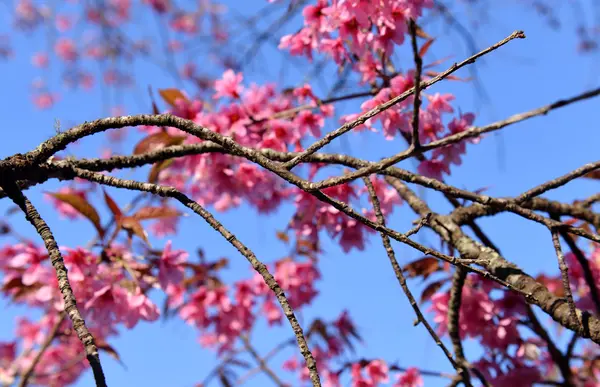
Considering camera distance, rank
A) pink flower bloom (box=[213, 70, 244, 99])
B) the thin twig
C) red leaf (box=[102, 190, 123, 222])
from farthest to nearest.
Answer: pink flower bloom (box=[213, 70, 244, 99]) → red leaf (box=[102, 190, 123, 222]) → the thin twig

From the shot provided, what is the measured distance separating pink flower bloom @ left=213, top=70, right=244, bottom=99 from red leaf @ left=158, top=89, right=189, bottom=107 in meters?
0.19

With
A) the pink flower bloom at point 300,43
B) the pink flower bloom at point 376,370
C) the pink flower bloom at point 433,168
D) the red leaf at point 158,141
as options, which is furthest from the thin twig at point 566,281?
the pink flower bloom at point 376,370

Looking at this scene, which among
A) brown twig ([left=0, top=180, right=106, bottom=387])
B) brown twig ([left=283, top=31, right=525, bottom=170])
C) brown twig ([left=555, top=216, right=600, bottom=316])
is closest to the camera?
brown twig ([left=0, top=180, right=106, bottom=387])

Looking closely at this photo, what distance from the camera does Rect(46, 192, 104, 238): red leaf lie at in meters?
1.60

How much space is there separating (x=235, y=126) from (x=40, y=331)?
9.96ft

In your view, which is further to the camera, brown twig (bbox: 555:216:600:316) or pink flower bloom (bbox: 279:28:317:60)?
pink flower bloom (bbox: 279:28:317:60)

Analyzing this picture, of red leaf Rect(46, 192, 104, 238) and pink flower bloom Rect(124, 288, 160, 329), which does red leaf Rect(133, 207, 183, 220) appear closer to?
red leaf Rect(46, 192, 104, 238)

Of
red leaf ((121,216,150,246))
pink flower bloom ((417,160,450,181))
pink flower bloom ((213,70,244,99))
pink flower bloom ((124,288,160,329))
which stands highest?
pink flower bloom ((213,70,244,99))

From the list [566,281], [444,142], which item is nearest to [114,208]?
[444,142]

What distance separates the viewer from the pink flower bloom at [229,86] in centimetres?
225

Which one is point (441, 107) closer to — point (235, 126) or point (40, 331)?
point (235, 126)

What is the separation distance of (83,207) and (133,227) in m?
0.16

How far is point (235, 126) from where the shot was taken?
2.12 metres

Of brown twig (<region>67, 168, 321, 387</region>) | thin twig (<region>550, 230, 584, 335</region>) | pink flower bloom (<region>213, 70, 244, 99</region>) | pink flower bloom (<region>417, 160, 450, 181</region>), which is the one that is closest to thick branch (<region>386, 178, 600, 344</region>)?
thin twig (<region>550, 230, 584, 335</region>)
